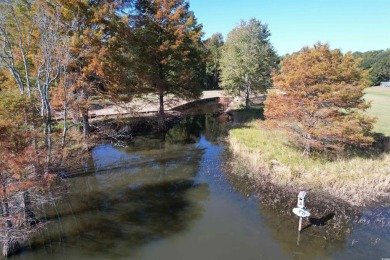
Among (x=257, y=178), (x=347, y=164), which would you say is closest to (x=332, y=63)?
(x=347, y=164)

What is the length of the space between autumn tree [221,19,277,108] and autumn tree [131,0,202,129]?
7.77m

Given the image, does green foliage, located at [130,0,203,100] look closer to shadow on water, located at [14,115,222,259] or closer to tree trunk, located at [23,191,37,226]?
shadow on water, located at [14,115,222,259]

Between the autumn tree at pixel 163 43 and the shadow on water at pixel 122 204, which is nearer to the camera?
the shadow on water at pixel 122 204

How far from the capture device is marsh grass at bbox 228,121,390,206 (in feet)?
36.9

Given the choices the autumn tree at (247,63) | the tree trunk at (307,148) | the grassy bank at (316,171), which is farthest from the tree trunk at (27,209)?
the autumn tree at (247,63)

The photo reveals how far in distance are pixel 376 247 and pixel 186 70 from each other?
62.7 feet

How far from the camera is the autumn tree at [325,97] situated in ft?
41.9

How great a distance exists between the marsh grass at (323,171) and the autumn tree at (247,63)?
50.8ft

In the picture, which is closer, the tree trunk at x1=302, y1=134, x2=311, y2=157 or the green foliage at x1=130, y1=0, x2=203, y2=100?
the tree trunk at x1=302, y1=134, x2=311, y2=157

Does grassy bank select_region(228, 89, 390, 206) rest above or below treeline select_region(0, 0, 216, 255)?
below

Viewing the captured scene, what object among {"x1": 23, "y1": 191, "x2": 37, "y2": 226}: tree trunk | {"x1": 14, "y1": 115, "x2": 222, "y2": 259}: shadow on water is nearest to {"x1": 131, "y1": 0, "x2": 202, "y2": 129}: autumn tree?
A: {"x1": 14, "y1": 115, "x2": 222, "y2": 259}: shadow on water

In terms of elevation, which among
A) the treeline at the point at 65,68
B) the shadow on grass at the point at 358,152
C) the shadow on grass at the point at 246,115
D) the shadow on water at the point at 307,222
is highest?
the treeline at the point at 65,68

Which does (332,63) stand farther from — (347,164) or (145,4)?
(145,4)

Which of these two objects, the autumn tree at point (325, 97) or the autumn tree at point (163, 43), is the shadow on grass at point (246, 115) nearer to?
the autumn tree at point (163, 43)
